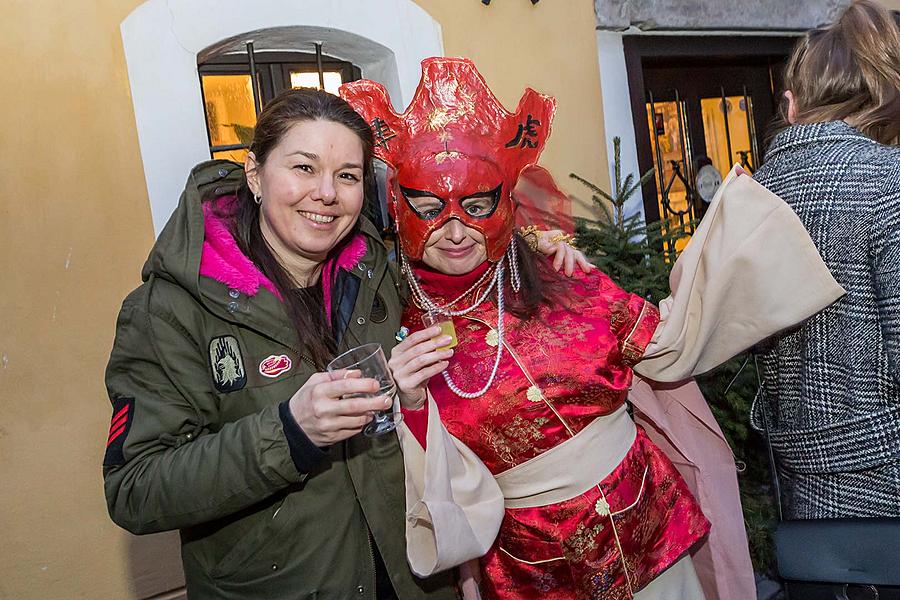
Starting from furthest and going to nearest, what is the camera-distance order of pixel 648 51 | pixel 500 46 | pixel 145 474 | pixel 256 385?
pixel 648 51, pixel 500 46, pixel 256 385, pixel 145 474

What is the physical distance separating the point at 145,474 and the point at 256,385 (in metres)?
0.31

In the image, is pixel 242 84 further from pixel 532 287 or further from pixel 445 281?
pixel 532 287

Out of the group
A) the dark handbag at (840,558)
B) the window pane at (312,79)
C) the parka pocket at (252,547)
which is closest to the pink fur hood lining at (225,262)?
the parka pocket at (252,547)

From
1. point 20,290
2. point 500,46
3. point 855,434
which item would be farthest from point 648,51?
point 20,290

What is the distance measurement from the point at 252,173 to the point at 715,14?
3908 mm

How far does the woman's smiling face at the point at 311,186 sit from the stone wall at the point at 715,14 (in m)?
2.99

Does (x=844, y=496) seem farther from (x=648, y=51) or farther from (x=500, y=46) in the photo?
(x=648, y=51)

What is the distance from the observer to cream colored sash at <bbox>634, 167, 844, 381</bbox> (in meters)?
2.08

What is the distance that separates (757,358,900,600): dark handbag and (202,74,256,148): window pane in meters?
2.73

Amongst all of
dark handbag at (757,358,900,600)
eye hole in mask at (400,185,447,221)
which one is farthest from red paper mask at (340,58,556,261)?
dark handbag at (757,358,900,600)

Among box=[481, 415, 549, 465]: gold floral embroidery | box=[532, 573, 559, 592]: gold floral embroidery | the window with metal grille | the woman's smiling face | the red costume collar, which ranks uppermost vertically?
the window with metal grille

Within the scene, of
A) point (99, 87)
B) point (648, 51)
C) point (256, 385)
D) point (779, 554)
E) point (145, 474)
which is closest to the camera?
point (145, 474)

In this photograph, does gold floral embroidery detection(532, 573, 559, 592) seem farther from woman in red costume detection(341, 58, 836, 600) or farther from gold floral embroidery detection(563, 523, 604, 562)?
gold floral embroidery detection(563, 523, 604, 562)

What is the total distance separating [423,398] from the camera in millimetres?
2076
